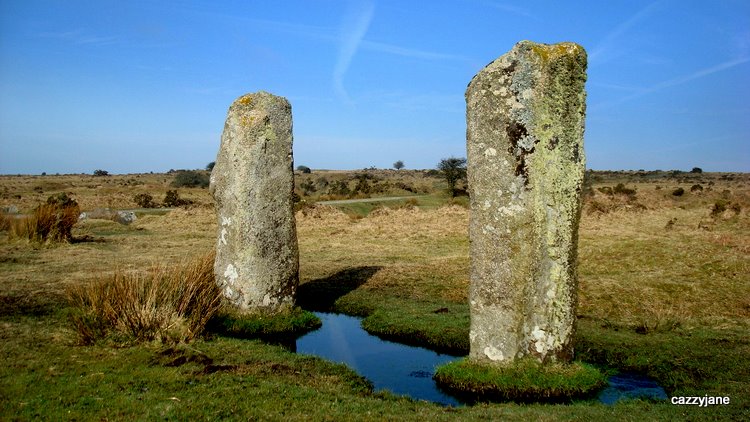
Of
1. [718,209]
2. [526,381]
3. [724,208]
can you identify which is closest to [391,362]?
[526,381]

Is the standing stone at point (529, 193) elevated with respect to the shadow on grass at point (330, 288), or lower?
elevated

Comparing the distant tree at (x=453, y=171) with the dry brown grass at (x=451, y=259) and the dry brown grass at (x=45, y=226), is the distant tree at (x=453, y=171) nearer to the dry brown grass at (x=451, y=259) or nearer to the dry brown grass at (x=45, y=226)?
the dry brown grass at (x=451, y=259)

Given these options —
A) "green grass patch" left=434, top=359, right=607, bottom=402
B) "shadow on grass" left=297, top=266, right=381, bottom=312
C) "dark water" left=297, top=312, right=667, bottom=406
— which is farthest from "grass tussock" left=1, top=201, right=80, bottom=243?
"green grass patch" left=434, top=359, right=607, bottom=402

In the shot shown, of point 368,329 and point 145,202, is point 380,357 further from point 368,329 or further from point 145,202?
point 145,202

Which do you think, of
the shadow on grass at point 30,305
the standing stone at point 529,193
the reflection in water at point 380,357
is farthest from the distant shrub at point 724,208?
the shadow on grass at point 30,305

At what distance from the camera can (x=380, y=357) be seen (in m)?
10.7

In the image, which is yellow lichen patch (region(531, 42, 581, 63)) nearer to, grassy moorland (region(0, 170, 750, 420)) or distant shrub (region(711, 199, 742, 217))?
grassy moorland (region(0, 170, 750, 420))

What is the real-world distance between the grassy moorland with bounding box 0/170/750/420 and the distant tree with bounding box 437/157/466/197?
85.6 feet

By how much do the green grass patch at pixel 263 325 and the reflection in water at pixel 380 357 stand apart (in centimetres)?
33

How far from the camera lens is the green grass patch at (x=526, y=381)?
323 inches

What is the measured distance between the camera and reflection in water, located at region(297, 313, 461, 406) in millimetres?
8977

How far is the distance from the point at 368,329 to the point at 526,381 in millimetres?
4726

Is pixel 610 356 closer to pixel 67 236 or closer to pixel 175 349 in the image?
pixel 175 349

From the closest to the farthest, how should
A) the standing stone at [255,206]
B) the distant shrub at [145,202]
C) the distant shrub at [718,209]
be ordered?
the standing stone at [255,206] → the distant shrub at [718,209] → the distant shrub at [145,202]
